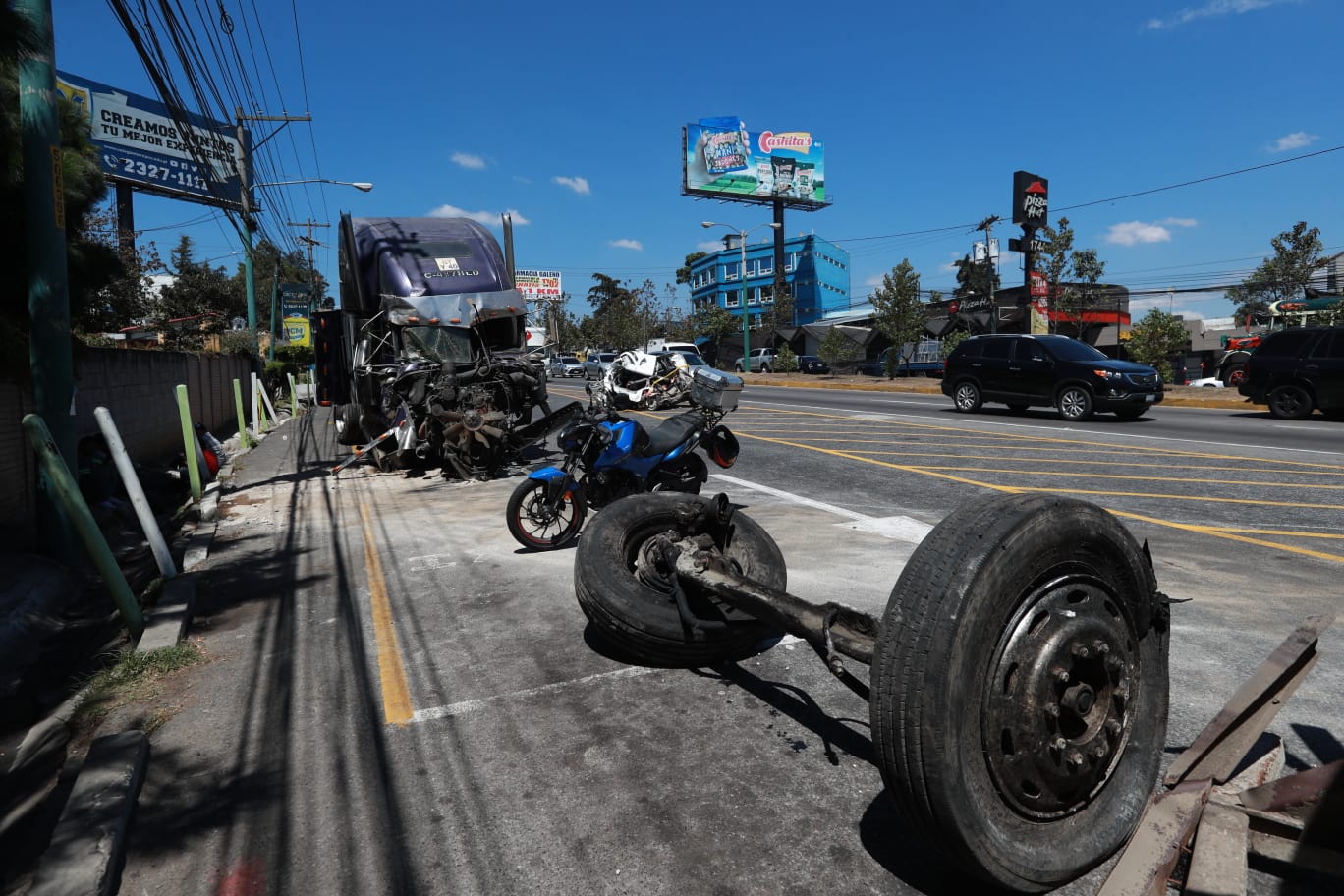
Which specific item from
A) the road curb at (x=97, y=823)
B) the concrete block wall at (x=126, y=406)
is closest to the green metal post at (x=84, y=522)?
the road curb at (x=97, y=823)

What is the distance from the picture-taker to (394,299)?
12500mm

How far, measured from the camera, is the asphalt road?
9.20 ft

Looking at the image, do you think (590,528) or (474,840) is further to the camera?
(590,528)

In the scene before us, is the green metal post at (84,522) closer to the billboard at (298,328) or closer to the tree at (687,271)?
the billboard at (298,328)

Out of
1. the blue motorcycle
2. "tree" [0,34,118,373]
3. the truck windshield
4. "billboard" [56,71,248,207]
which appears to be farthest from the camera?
"billboard" [56,71,248,207]

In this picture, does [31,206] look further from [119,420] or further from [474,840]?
[474,840]

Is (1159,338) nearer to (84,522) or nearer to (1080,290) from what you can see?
(1080,290)

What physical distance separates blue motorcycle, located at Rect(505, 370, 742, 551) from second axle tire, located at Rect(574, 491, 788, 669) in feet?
8.40

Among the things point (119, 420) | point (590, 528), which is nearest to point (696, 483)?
point (590, 528)

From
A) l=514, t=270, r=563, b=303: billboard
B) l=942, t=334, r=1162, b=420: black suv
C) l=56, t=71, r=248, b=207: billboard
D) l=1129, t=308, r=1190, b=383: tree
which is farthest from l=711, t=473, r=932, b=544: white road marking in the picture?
l=514, t=270, r=563, b=303: billboard

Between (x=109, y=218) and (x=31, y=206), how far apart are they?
20308 mm

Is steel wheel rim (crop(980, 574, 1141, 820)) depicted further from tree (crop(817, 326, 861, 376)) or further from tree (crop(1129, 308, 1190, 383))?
tree (crop(817, 326, 861, 376))

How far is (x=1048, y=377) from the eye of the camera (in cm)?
1811

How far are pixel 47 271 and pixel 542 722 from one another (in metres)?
6.60
